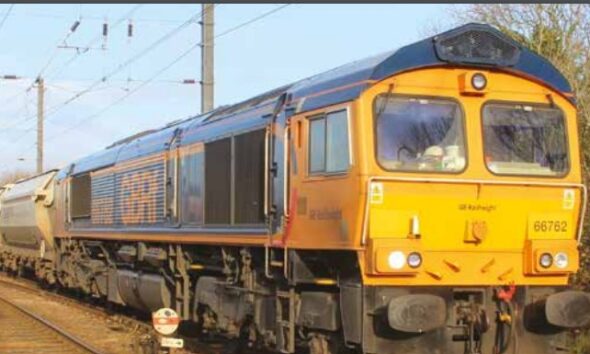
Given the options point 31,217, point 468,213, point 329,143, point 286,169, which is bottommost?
point 468,213

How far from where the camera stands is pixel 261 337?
10.9m

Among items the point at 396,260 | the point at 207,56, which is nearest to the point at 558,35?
the point at 207,56

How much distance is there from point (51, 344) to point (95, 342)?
2.45 ft

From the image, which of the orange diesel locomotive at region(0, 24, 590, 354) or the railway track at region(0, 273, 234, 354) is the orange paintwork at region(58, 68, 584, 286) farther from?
the railway track at region(0, 273, 234, 354)

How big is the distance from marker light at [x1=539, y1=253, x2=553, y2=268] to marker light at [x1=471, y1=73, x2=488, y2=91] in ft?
5.99

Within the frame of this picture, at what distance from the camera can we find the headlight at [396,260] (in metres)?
8.38

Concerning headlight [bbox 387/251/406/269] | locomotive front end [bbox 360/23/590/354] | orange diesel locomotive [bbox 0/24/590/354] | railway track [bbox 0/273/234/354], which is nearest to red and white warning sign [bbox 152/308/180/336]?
orange diesel locomotive [bbox 0/24/590/354]

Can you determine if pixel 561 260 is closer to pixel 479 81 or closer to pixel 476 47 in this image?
pixel 479 81

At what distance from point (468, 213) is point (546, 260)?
38.6 inches

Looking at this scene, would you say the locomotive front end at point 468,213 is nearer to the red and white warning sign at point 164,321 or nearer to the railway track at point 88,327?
the red and white warning sign at point 164,321

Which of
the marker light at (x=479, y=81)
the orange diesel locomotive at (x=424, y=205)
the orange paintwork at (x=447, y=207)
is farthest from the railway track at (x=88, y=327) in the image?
the marker light at (x=479, y=81)

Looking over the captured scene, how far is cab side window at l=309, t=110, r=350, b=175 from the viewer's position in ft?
28.9

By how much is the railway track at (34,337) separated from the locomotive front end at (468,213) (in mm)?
6766

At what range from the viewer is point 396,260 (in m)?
8.41
